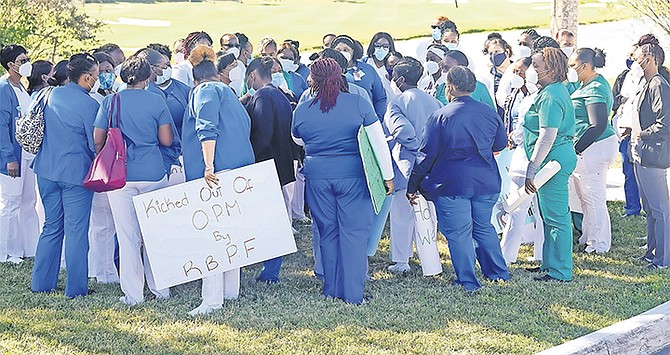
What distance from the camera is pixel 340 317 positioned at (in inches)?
276

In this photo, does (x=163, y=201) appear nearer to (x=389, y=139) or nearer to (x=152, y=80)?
(x=152, y=80)

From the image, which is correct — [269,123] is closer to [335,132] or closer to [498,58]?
[335,132]

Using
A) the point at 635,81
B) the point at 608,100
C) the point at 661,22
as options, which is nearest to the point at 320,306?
the point at 608,100

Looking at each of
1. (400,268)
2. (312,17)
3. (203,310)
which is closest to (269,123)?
(203,310)

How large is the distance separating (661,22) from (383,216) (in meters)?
12.0

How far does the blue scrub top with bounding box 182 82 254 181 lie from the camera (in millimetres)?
6949

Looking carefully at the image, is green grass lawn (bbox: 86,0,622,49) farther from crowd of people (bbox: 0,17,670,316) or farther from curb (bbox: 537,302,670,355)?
curb (bbox: 537,302,670,355)

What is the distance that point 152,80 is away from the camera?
8.02m

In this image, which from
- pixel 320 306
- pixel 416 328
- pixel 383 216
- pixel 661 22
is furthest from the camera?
pixel 661 22

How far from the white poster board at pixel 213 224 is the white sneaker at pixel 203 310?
0.75 ft

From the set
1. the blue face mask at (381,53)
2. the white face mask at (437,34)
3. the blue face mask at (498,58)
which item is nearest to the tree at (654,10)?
the white face mask at (437,34)

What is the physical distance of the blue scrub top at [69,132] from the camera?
7.36m

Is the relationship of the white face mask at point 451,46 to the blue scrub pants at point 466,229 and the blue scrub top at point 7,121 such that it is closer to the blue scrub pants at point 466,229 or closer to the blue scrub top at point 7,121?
the blue scrub pants at point 466,229

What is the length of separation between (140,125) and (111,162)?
1.16 feet
